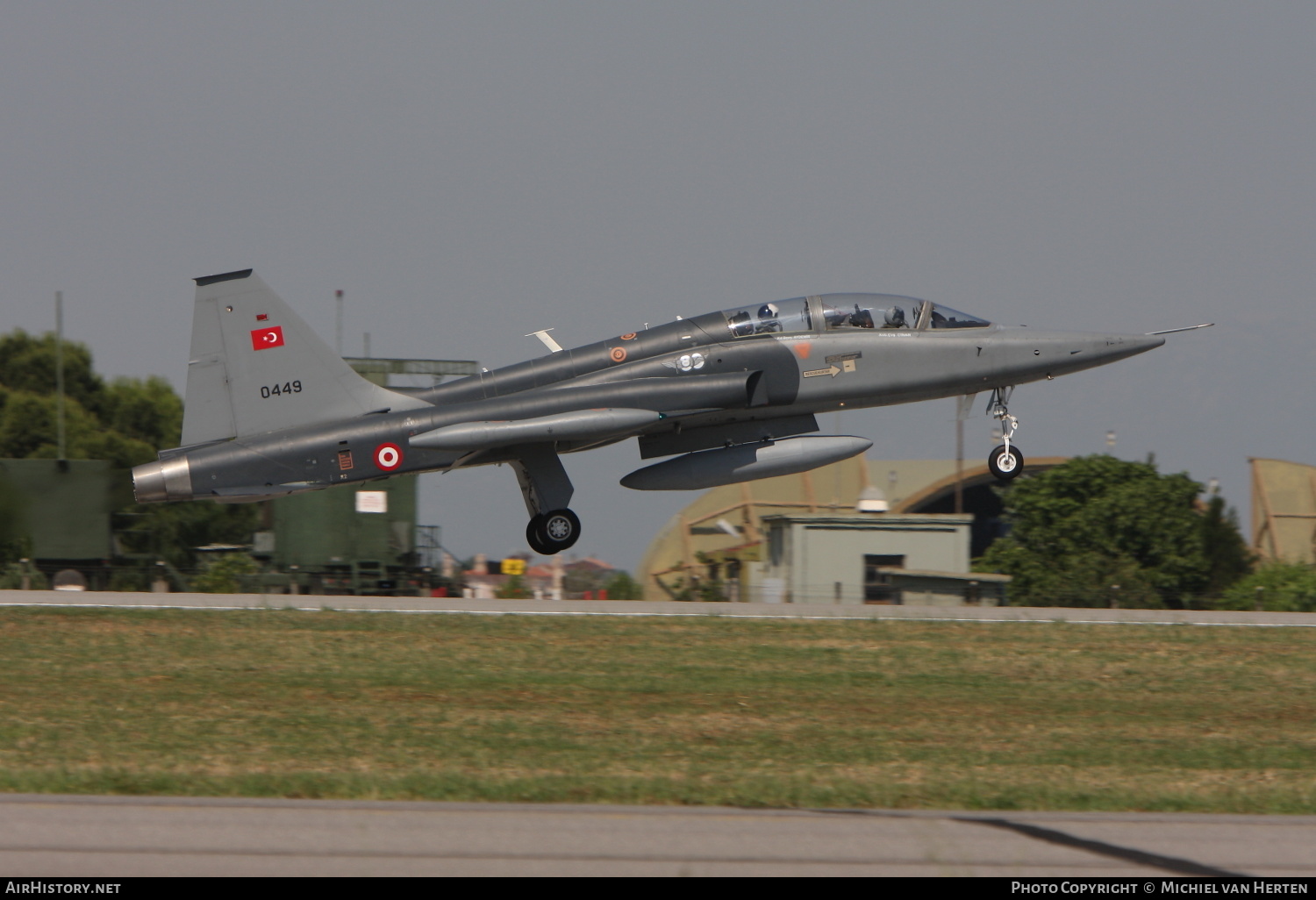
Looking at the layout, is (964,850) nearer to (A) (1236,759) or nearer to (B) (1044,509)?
(A) (1236,759)

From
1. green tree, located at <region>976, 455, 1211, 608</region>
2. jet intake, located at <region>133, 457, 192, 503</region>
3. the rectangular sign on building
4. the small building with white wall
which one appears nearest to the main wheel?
jet intake, located at <region>133, 457, 192, 503</region>

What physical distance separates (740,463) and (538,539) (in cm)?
353

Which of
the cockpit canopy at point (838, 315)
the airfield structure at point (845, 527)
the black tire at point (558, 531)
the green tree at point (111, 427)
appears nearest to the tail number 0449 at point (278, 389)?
the black tire at point (558, 531)

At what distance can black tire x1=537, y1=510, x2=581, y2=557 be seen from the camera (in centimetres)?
2138

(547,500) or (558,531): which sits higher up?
(547,500)

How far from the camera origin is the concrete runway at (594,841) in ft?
26.3

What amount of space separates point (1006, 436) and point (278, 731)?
12725mm

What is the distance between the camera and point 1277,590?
161 ft

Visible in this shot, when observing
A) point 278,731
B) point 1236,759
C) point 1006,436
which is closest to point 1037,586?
point 1006,436

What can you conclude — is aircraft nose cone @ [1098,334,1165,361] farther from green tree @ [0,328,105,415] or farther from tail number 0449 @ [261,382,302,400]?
green tree @ [0,328,105,415]

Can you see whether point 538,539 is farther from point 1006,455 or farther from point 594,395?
point 1006,455

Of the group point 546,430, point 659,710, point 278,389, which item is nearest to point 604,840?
point 659,710

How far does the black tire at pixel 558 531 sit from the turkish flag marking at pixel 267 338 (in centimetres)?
509

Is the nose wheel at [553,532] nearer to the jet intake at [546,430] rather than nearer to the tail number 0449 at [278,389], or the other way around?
the jet intake at [546,430]
